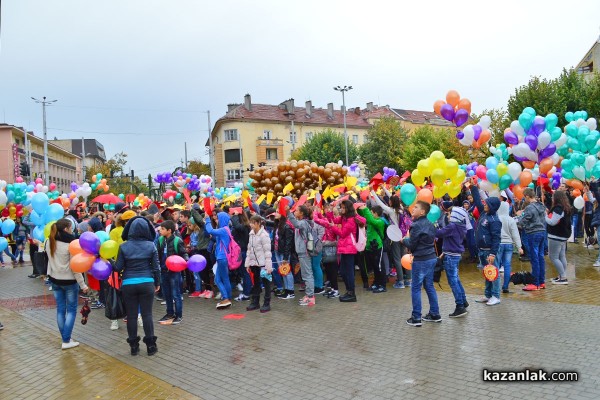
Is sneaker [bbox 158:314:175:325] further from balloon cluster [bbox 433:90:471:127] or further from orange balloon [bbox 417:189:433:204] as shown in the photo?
balloon cluster [bbox 433:90:471:127]

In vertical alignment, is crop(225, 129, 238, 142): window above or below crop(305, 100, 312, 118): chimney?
below

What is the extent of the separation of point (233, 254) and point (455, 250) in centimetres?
373

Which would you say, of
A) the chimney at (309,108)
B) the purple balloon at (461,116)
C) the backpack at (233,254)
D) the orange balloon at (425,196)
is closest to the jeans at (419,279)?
the orange balloon at (425,196)

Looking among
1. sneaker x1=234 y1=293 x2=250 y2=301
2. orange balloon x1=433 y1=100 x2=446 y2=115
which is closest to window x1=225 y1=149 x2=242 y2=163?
orange balloon x1=433 y1=100 x2=446 y2=115

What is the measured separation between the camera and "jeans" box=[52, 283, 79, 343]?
6312 mm

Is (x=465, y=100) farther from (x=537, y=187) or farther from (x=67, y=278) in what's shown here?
(x=67, y=278)

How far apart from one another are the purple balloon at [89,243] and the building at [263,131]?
51092mm

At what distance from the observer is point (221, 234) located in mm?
8211

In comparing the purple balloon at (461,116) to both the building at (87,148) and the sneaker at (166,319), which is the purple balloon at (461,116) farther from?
the building at (87,148)

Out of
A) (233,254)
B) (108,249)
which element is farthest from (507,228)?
(108,249)

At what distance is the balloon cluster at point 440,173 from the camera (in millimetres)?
7438

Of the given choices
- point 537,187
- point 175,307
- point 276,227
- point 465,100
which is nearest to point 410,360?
point 175,307

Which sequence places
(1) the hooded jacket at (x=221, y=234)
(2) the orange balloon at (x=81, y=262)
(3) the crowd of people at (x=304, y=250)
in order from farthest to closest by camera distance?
1. (1) the hooded jacket at (x=221, y=234)
2. (3) the crowd of people at (x=304, y=250)
3. (2) the orange balloon at (x=81, y=262)

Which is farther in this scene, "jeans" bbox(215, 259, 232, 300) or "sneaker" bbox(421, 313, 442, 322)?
"jeans" bbox(215, 259, 232, 300)
